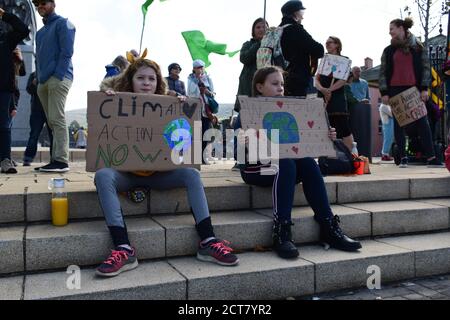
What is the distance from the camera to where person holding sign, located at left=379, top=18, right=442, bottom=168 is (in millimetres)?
5980

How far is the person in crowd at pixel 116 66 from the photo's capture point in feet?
17.4

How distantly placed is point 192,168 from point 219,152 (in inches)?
279

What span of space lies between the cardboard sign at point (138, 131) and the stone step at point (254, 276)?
0.71m

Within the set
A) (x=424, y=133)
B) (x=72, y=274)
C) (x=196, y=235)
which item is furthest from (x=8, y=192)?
(x=424, y=133)

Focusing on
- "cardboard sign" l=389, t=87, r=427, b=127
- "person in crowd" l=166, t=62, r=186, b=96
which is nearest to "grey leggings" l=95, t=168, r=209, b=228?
"cardboard sign" l=389, t=87, r=427, b=127

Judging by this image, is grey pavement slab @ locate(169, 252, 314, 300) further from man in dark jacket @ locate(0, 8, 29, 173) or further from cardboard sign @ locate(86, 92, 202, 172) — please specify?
man in dark jacket @ locate(0, 8, 29, 173)

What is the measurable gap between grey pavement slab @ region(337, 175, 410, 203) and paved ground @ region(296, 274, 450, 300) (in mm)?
1052

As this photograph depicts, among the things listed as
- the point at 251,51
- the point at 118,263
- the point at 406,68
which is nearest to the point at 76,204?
the point at 118,263

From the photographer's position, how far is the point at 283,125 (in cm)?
343

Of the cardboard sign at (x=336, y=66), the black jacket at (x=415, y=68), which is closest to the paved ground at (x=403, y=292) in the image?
the cardboard sign at (x=336, y=66)

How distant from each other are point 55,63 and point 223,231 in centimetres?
276

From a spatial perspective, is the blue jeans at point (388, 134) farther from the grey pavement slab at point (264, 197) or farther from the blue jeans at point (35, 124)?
the blue jeans at point (35, 124)

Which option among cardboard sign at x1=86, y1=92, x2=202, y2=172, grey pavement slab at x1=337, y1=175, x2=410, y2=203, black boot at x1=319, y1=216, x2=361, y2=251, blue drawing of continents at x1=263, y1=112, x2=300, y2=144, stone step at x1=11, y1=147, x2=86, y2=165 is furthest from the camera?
stone step at x1=11, y1=147, x2=86, y2=165
